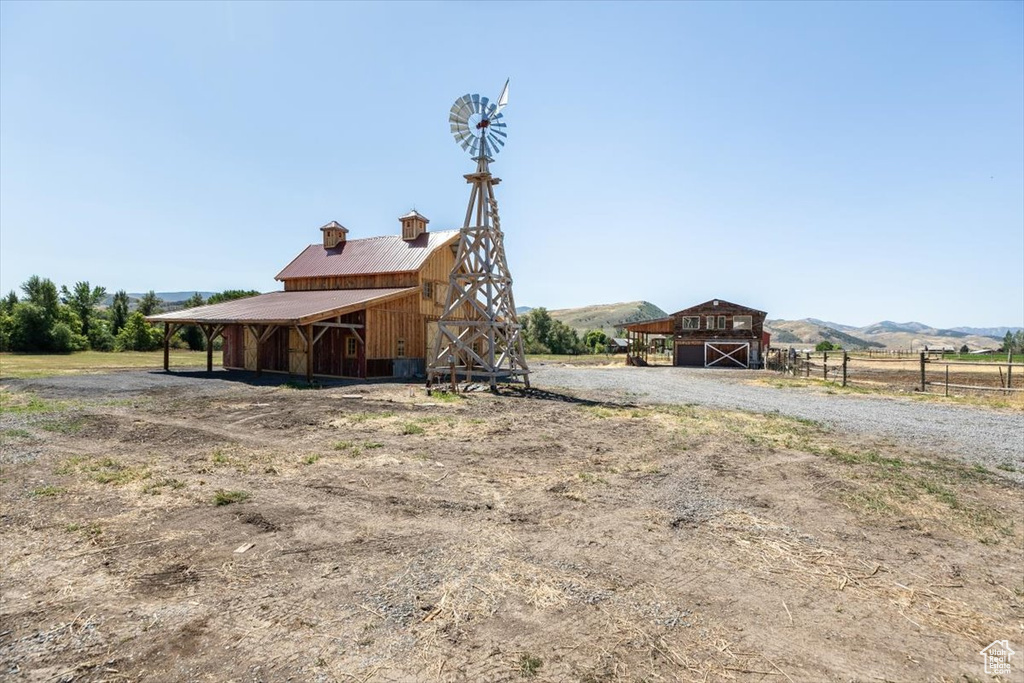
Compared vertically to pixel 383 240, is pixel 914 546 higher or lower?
lower

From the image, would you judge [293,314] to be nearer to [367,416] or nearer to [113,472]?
[367,416]

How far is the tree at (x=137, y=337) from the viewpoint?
53750 millimetres

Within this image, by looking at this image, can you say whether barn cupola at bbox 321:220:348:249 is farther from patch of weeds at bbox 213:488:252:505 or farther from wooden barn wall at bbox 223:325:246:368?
patch of weeds at bbox 213:488:252:505

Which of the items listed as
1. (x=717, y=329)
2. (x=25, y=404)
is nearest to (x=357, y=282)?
(x=25, y=404)

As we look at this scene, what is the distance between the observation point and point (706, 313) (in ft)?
142

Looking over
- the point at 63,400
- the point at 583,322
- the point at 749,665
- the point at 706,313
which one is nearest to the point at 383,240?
the point at 63,400

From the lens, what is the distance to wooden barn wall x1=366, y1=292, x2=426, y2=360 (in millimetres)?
26094

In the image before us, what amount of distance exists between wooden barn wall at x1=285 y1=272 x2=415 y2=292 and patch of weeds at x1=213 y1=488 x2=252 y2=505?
862 inches

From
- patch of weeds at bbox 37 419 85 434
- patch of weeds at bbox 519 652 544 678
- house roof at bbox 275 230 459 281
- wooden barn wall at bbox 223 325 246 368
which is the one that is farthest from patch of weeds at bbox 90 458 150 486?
wooden barn wall at bbox 223 325 246 368

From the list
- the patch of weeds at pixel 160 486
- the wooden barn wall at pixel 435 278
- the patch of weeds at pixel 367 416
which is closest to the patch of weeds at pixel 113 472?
the patch of weeds at pixel 160 486

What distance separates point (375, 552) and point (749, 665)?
12.5 ft

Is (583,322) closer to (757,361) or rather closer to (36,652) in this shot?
(757,361)

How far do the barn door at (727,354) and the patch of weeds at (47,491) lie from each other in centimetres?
4195
